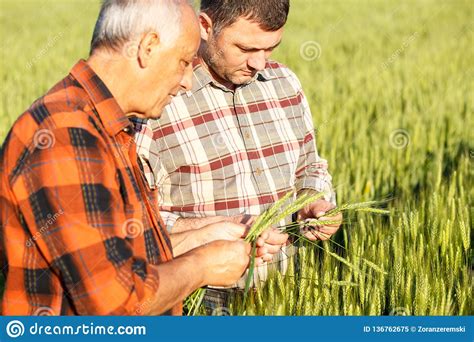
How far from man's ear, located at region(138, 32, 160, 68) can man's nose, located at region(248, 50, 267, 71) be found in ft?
2.46

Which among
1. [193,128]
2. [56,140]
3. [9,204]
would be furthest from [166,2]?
[193,128]

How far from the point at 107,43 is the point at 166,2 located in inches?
6.3

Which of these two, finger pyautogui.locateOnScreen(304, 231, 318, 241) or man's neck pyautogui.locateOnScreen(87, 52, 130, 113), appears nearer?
man's neck pyautogui.locateOnScreen(87, 52, 130, 113)

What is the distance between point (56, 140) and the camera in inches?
61.0

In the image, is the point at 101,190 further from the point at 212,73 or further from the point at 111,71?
the point at 212,73

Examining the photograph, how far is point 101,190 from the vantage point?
1.57m

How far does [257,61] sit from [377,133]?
122 inches

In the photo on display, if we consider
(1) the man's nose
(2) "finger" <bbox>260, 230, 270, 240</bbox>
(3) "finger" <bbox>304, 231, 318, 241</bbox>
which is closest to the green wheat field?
(3) "finger" <bbox>304, 231, 318, 241</bbox>

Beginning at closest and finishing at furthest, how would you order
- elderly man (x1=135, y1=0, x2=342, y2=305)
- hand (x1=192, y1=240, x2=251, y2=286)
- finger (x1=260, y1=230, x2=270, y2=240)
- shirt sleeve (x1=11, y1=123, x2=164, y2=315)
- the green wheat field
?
shirt sleeve (x1=11, y1=123, x2=164, y2=315)
hand (x1=192, y1=240, x2=251, y2=286)
finger (x1=260, y1=230, x2=270, y2=240)
the green wheat field
elderly man (x1=135, y1=0, x2=342, y2=305)

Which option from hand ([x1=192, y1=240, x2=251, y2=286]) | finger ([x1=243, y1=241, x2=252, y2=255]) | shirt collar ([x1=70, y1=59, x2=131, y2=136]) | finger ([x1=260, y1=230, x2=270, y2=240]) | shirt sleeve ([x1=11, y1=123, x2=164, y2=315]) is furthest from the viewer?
finger ([x1=260, y1=230, x2=270, y2=240])

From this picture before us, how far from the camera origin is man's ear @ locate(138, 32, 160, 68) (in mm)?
1713

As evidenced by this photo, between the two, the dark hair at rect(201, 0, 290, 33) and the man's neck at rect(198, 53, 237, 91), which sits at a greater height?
the dark hair at rect(201, 0, 290, 33)

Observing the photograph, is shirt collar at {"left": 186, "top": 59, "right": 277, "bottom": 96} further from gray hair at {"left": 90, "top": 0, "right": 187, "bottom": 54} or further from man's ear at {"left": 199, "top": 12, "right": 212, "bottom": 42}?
gray hair at {"left": 90, "top": 0, "right": 187, "bottom": 54}

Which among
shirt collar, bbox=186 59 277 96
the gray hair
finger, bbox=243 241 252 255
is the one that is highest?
shirt collar, bbox=186 59 277 96
